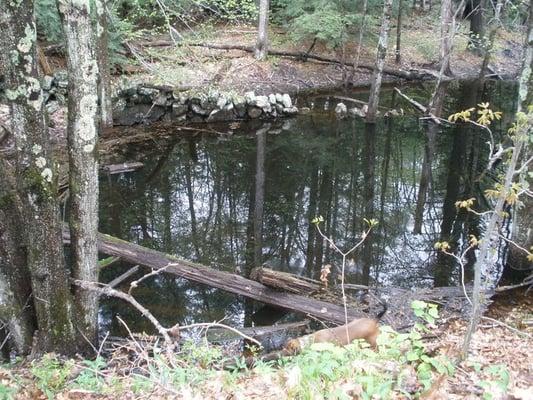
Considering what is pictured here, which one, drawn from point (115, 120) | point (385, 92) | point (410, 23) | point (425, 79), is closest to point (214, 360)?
point (115, 120)

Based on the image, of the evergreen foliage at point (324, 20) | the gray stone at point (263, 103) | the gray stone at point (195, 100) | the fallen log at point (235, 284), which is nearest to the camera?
the fallen log at point (235, 284)

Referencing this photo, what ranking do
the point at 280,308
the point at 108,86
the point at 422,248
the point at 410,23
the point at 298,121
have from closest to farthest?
the point at 280,308 < the point at 422,248 < the point at 108,86 < the point at 298,121 < the point at 410,23

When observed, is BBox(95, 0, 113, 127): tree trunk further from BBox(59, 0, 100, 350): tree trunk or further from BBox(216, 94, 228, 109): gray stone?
BBox(59, 0, 100, 350): tree trunk

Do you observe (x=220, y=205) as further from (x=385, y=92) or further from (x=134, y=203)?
(x=385, y=92)

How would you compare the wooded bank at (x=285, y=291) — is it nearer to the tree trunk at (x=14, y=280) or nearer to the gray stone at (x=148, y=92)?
the tree trunk at (x=14, y=280)

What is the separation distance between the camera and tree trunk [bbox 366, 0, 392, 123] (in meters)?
16.1

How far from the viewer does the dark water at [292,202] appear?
8797 mm

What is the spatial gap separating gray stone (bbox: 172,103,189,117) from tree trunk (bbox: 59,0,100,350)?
39.6 feet

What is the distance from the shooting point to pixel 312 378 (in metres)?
3.49

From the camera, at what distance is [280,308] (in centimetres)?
748

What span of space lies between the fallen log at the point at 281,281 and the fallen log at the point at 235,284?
0.10m

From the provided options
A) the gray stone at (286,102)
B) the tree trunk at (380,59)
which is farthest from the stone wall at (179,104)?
the tree trunk at (380,59)

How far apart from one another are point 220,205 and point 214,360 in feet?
21.1

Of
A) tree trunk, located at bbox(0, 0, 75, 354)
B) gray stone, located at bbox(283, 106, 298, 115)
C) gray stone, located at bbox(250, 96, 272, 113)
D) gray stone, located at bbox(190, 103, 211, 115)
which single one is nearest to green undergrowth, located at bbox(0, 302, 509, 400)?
tree trunk, located at bbox(0, 0, 75, 354)
